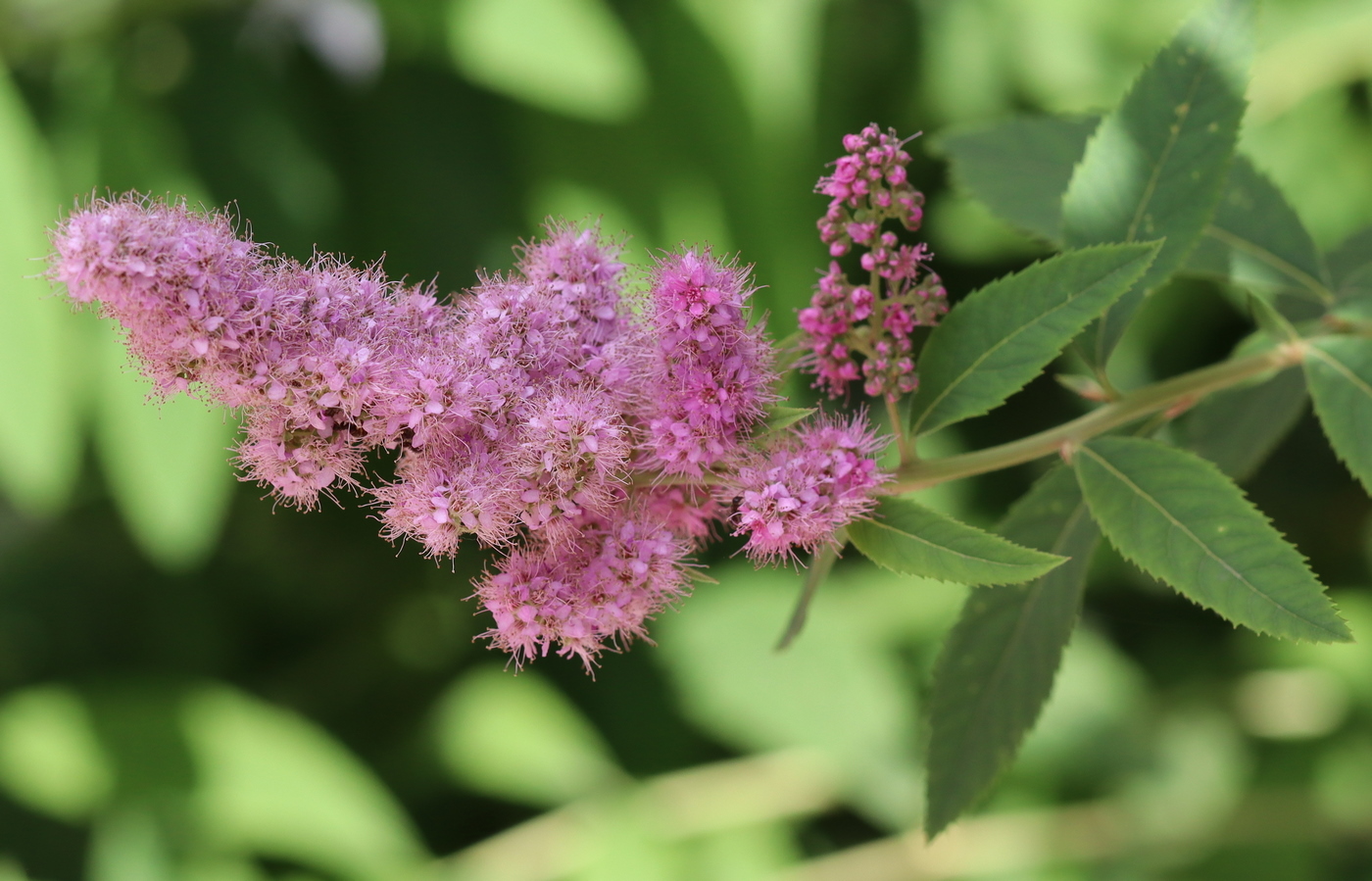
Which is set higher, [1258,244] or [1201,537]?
[1258,244]

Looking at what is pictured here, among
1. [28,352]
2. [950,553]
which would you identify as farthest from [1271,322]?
[28,352]

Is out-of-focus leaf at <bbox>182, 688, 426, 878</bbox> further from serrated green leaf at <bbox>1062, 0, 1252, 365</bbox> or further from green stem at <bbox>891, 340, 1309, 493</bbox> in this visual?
serrated green leaf at <bbox>1062, 0, 1252, 365</bbox>

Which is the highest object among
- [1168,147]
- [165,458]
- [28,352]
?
[28,352]

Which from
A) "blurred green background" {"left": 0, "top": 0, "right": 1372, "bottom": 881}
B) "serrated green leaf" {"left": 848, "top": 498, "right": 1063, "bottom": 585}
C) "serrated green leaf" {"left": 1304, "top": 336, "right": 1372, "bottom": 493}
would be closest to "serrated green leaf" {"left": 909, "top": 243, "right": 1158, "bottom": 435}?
"serrated green leaf" {"left": 848, "top": 498, "right": 1063, "bottom": 585}

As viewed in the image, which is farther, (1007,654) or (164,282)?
(1007,654)

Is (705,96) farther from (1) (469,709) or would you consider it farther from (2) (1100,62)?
(1) (469,709)

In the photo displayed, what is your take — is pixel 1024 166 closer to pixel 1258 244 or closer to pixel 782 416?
pixel 1258 244
